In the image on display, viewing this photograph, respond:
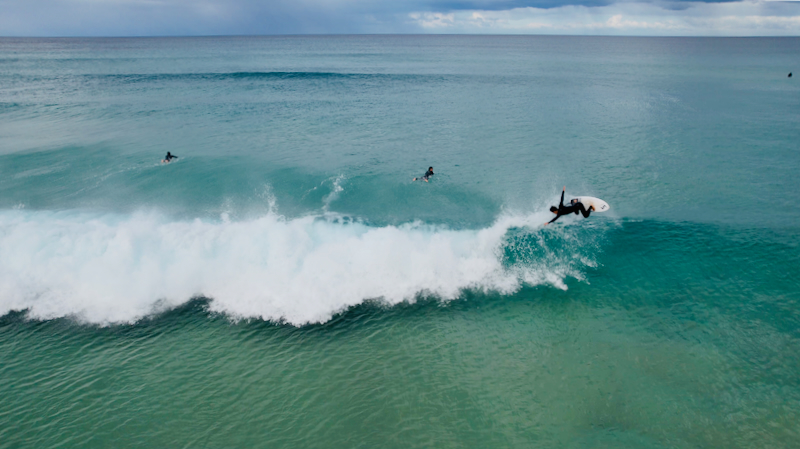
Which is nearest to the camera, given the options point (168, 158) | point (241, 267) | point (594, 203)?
point (241, 267)

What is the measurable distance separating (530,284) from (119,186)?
3879 centimetres

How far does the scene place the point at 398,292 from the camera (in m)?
25.8

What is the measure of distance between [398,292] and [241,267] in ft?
35.6

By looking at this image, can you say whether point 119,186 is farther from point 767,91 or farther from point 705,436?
point 767,91

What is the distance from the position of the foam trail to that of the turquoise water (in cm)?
17

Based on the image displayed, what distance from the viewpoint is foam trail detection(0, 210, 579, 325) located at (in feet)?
81.7

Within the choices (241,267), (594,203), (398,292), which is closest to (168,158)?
(241,267)

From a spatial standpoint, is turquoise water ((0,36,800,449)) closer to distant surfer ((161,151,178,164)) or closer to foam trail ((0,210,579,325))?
Result: foam trail ((0,210,579,325))

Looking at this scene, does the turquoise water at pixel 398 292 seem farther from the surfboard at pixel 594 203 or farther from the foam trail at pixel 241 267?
the surfboard at pixel 594 203

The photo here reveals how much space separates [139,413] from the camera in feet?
60.6

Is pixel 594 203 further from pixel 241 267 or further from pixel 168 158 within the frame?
pixel 168 158

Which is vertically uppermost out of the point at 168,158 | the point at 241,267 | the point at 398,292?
the point at 168,158

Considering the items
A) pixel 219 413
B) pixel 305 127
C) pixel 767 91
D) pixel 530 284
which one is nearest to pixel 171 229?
pixel 219 413

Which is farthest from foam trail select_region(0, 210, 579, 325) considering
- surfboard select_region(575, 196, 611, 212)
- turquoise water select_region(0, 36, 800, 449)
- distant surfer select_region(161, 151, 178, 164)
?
distant surfer select_region(161, 151, 178, 164)
